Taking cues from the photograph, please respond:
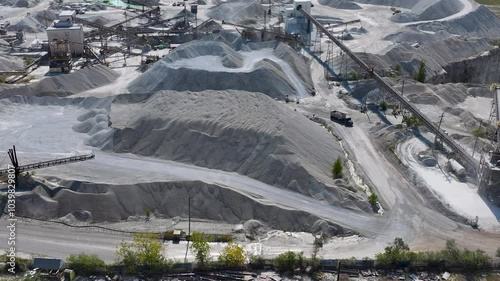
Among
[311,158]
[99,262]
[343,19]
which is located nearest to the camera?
[99,262]

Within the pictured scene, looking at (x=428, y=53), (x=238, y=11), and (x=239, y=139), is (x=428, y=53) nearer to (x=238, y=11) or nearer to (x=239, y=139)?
(x=238, y=11)

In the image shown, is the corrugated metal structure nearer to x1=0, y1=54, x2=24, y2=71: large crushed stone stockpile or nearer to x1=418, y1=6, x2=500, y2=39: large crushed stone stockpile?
x1=0, y1=54, x2=24, y2=71: large crushed stone stockpile

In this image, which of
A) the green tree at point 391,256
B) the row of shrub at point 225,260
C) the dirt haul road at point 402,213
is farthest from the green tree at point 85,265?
the green tree at point 391,256

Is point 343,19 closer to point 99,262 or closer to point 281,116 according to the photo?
point 281,116

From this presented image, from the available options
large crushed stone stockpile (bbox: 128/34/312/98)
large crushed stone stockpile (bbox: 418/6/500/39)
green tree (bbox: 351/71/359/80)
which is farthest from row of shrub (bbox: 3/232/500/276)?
large crushed stone stockpile (bbox: 418/6/500/39)

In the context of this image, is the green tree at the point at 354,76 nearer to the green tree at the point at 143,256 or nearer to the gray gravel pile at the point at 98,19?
the green tree at the point at 143,256

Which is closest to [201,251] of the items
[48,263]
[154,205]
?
[154,205]

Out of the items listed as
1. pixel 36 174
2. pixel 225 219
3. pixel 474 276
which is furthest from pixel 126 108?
pixel 474 276
